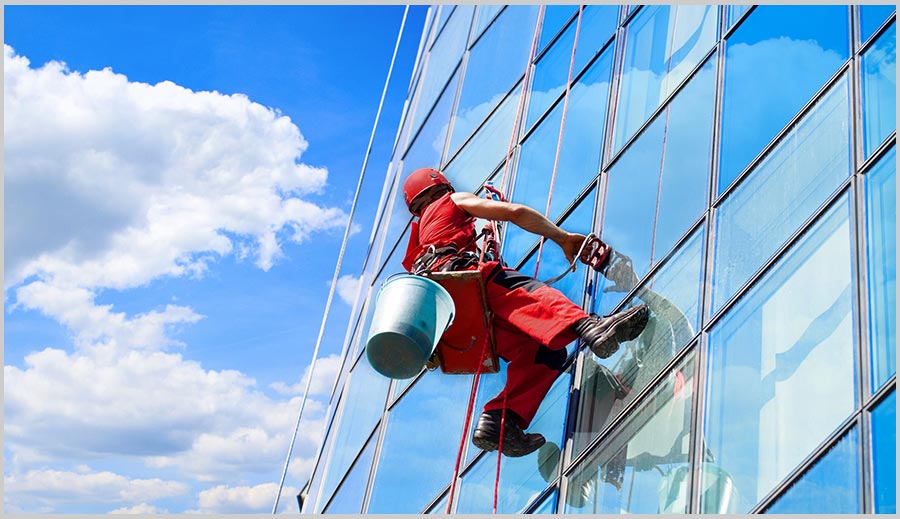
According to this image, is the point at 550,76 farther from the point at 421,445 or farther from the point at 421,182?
the point at 421,445

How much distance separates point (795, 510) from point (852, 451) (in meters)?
0.36

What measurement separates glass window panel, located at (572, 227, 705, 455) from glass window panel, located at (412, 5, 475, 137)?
7916 mm

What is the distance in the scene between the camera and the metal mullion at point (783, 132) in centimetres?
606

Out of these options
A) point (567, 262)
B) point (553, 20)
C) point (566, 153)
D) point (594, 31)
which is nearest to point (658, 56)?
point (566, 153)

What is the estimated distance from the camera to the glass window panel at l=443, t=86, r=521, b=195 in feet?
34.3

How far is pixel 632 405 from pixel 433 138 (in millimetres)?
7447

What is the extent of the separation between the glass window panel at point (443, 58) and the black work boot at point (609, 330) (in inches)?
333

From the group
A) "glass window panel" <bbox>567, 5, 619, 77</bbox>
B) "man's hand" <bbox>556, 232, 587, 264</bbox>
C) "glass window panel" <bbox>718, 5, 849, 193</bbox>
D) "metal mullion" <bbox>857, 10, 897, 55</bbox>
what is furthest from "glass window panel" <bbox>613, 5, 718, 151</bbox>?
"metal mullion" <bbox>857, 10, 897, 55</bbox>

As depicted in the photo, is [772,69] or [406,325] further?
[772,69]

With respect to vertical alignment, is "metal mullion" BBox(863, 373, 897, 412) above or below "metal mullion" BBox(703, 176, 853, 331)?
below

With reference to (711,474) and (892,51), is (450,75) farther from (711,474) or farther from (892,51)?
(711,474)

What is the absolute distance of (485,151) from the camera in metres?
10.8

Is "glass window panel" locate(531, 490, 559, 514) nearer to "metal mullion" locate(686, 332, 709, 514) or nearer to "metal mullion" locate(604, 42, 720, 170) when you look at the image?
"metal mullion" locate(686, 332, 709, 514)

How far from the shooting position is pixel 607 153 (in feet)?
26.0
